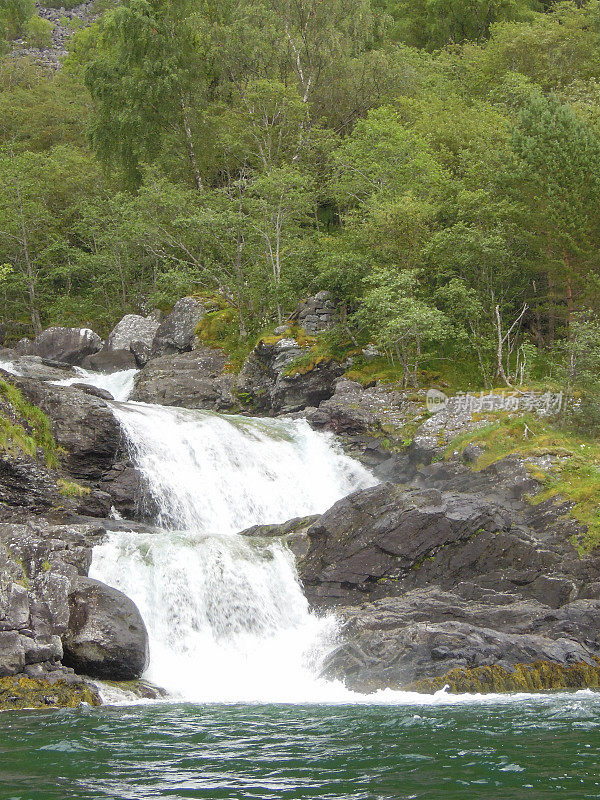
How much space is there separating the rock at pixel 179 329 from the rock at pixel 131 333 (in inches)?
32.8

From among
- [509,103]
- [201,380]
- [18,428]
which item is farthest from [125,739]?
[509,103]

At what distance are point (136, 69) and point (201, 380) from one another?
859 inches

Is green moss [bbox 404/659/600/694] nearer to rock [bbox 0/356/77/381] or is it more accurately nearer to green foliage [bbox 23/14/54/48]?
rock [bbox 0/356/77/381]

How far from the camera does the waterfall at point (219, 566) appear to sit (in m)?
17.8

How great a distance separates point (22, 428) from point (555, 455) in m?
16.1

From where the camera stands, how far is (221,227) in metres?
38.5

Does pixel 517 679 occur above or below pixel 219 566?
below

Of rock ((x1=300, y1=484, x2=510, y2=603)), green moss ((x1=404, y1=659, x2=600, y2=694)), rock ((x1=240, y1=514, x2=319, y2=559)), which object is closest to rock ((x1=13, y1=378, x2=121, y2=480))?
rock ((x1=240, y1=514, x2=319, y2=559))

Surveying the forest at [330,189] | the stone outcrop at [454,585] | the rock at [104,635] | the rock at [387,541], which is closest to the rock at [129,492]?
the stone outcrop at [454,585]

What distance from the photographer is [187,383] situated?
34.5 meters

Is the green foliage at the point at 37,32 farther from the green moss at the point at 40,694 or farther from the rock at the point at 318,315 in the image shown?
the green moss at the point at 40,694

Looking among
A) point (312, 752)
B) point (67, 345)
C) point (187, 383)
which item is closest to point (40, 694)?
point (312, 752)

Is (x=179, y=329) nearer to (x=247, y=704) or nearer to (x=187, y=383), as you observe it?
(x=187, y=383)

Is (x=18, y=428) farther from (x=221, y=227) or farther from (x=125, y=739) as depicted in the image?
(x=221, y=227)
